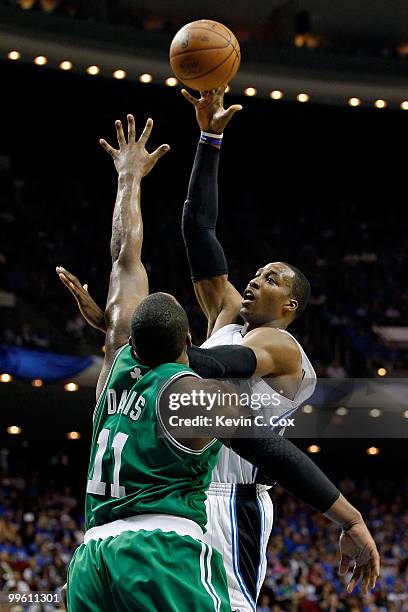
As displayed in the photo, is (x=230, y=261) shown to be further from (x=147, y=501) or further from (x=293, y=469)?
(x=147, y=501)

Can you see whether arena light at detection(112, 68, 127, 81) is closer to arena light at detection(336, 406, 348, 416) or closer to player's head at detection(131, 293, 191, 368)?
arena light at detection(336, 406, 348, 416)

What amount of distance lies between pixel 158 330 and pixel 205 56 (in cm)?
292

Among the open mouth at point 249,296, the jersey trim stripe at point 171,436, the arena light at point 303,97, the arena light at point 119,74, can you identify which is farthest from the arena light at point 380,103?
the jersey trim stripe at point 171,436

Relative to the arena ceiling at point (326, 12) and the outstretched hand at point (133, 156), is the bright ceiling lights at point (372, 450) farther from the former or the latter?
the outstretched hand at point (133, 156)

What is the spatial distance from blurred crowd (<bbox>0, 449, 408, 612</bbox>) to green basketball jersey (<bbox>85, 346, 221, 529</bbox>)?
8.02 meters

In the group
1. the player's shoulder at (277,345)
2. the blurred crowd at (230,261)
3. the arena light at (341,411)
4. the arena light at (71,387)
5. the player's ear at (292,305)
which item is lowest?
the player's shoulder at (277,345)

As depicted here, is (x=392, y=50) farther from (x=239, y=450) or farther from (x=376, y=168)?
(x=239, y=450)

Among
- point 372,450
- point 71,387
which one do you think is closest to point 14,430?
point 71,387

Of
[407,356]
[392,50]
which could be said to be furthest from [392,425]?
[392,50]

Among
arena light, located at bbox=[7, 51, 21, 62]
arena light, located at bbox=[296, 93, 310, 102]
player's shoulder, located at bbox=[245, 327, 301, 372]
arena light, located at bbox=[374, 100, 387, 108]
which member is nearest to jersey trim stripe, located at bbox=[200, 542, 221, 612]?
player's shoulder, located at bbox=[245, 327, 301, 372]

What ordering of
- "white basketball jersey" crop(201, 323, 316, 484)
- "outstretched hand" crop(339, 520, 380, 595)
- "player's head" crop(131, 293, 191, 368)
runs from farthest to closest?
"white basketball jersey" crop(201, 323, 316, 484) < "outstretched hand" crop(339, 520, 380, 595) < "player's head" crop(131, 293, 191, 368)

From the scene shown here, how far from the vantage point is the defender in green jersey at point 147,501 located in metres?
3.35

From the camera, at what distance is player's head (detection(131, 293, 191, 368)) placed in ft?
11.3

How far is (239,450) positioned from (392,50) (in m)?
15.4
